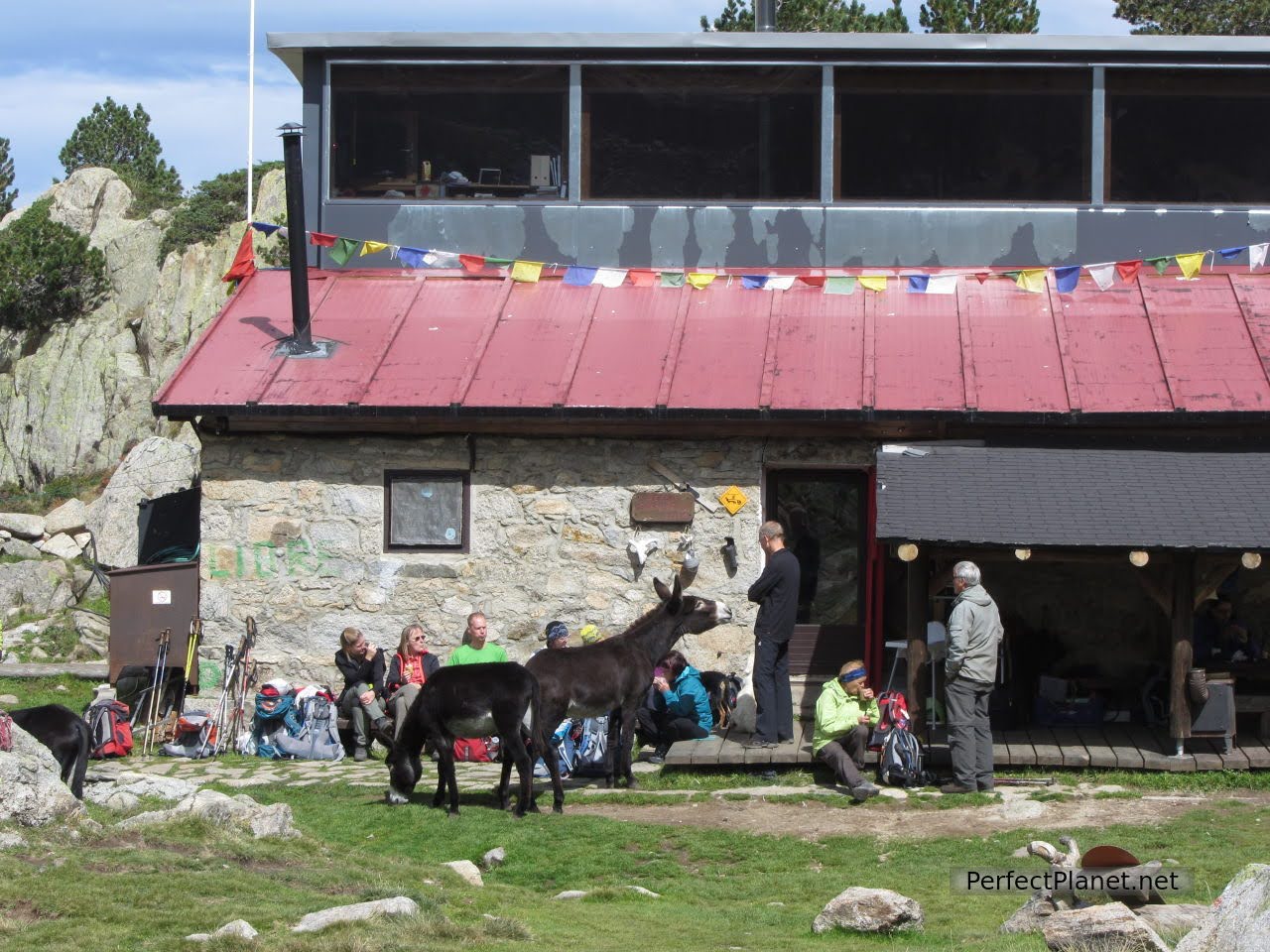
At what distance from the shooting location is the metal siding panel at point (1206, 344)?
13156 millimetres

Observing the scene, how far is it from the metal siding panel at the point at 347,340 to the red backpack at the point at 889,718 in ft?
16.8

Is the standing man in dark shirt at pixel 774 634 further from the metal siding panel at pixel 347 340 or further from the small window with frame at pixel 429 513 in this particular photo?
the metal siding panel at pixel 347 340

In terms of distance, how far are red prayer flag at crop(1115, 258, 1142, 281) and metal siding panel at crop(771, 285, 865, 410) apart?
7.98 ft

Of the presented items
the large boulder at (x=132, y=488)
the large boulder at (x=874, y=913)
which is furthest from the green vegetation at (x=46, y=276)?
the large boulder at (x=874, y=913)

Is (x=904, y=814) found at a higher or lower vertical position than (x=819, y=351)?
lower

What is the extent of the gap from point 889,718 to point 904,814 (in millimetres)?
983

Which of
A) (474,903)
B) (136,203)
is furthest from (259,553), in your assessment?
(136,203)

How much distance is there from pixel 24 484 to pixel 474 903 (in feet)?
103

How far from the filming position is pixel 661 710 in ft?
41.5

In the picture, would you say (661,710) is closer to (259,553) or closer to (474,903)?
(259,553)

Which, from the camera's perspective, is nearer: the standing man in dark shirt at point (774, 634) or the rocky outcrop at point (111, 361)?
the standing man in dark shirt at point (774, 634)

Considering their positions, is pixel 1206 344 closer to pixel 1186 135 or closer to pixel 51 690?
pixel 1186 135

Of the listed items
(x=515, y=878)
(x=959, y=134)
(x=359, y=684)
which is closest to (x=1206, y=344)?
(x=959, y=134)

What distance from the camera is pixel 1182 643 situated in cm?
1184
